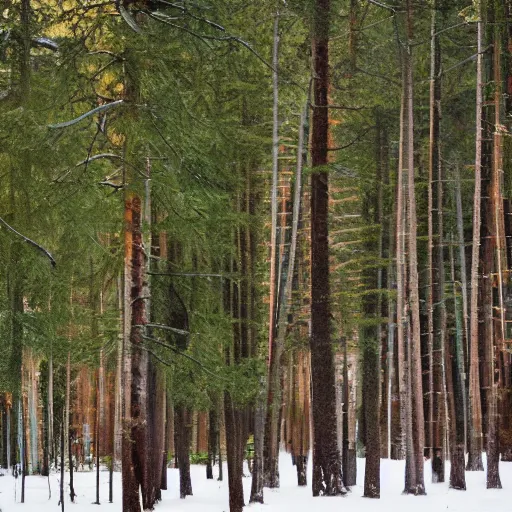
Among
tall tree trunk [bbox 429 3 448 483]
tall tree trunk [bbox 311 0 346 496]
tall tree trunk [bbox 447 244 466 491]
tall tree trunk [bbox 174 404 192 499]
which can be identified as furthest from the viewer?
tall tree trunk [bbox 174 404 192 499]

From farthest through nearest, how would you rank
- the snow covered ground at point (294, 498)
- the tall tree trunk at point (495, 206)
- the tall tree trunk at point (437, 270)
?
the tall tree trunk at point (437, 270) < the tall tree trunk at point (495, 206) < the snow covered ground at point (294, 498)

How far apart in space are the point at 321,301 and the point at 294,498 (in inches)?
148

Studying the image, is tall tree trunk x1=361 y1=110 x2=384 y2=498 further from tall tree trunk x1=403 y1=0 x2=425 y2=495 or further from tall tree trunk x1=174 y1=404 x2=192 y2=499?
tall tree trunk x1=174 y1=404 x2=192 y2=499

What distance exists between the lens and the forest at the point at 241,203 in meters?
11.2

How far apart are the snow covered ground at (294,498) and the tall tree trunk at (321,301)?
2.08 feet

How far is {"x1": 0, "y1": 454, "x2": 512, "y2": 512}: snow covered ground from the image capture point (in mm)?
15078

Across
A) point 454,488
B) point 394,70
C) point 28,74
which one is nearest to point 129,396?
point 28,74

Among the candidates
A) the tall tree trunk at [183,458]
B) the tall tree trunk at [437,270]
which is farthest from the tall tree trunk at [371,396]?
the tall tree trunk at [183,458]

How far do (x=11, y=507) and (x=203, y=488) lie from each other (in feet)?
22.9

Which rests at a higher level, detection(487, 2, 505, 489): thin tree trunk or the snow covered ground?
detection(487, 2, 505, 489): thin tree trunk

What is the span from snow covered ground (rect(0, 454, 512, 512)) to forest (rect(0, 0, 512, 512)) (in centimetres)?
44

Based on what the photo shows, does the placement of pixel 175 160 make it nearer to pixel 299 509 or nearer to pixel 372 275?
pixel 299 509

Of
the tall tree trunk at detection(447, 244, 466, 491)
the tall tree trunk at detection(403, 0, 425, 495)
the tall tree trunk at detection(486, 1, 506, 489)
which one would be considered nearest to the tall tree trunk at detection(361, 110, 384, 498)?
the tall tree trunk at detection(403, 0, 425, 495)

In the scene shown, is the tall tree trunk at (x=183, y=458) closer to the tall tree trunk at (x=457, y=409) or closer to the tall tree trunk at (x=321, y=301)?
the tall tree trunk at (x=457, y=409)
